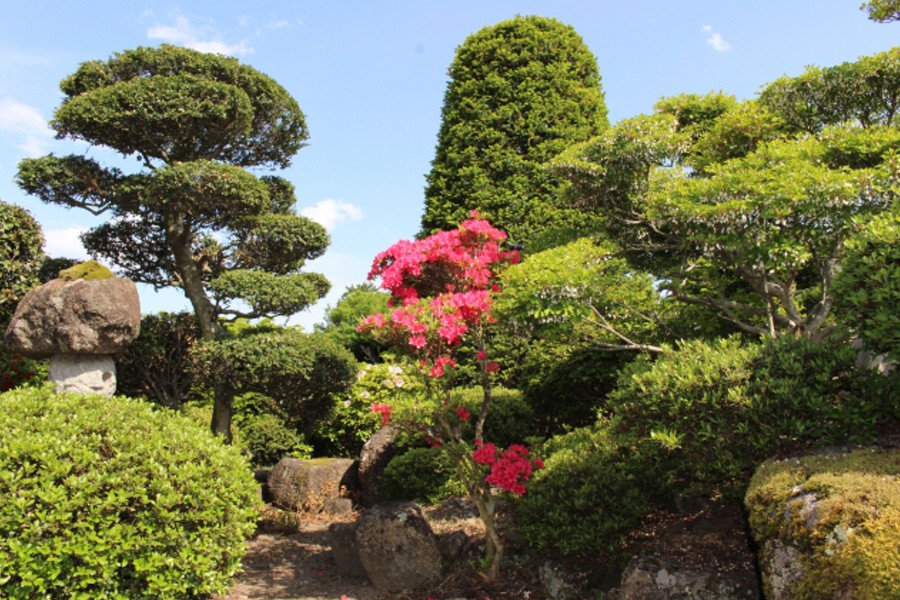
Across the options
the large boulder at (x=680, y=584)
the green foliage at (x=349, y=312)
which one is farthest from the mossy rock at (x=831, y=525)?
the green foliage at (x=349, y=312)

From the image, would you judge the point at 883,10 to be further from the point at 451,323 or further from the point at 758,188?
the point at 451,323

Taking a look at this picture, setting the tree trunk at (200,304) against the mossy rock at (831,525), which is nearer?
the mossy rock at (831,525)

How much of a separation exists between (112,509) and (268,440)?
601 centimetres

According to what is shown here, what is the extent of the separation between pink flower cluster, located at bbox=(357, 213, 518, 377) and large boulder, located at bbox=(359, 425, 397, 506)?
2.92m

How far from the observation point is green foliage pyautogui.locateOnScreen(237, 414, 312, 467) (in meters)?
11.3

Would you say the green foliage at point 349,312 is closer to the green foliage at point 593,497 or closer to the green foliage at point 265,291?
the green foliage at point 265,291

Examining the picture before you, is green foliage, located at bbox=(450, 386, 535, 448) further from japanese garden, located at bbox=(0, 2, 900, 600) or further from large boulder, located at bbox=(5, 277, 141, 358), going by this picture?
large boulder, located at bbox=(5, 277, 141, 358)

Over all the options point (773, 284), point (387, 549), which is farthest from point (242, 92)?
point (773, 284)

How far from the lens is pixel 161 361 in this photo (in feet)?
37.3

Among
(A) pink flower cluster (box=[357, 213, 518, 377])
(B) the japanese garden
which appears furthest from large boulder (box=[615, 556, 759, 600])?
(A) pink flower cluster (box=[357, 213, 518, 377])

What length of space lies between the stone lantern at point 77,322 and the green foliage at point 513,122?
5208 millimetres

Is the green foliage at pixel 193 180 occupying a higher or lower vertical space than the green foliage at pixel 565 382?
higher

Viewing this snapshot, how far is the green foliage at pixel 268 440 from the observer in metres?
11.3

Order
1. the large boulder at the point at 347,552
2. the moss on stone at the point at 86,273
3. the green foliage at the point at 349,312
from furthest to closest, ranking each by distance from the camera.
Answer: the green foliage at the point at 349,312 < the moss on stone at the point at 86,273 < the large boulder at the point at 347,552
